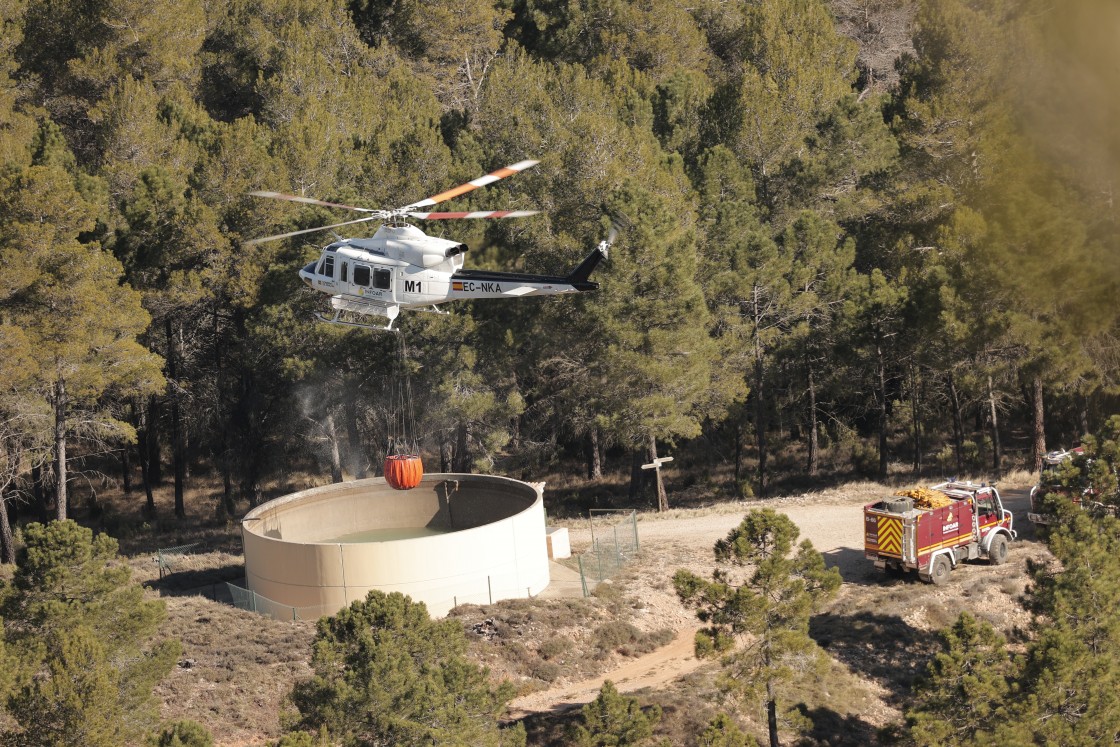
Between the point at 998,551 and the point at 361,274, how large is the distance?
54.7 feet

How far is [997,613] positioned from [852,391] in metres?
16.8

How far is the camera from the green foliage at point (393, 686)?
1532 cm

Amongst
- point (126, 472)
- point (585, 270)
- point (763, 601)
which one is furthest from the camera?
point (126, 472)

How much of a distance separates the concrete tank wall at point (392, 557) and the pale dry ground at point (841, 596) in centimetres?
298

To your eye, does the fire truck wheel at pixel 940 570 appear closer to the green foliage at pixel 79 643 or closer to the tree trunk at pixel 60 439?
the green foliage at pixel 79 643

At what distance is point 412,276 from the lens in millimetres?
25734

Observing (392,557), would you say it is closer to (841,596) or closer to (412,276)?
(412,276)

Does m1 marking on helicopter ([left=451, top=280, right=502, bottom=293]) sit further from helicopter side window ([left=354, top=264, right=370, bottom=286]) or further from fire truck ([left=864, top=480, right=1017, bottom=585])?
fire truck ([left=864, top=480, right=1017, bottom=585])

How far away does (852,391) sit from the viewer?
40844 mm

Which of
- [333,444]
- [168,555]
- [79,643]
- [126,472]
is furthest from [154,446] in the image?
[79,643]

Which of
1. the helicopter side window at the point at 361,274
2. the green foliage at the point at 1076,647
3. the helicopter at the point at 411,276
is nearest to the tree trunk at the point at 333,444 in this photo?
the helicopter at the point at 411,276

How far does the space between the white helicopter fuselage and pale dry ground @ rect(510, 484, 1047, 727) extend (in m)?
8.58

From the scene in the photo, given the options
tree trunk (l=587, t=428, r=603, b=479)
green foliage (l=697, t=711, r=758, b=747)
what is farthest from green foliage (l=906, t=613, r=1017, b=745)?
tree trunk (l=587, t=428, r=603, b=479)

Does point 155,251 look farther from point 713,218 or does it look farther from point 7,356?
point 713,218
